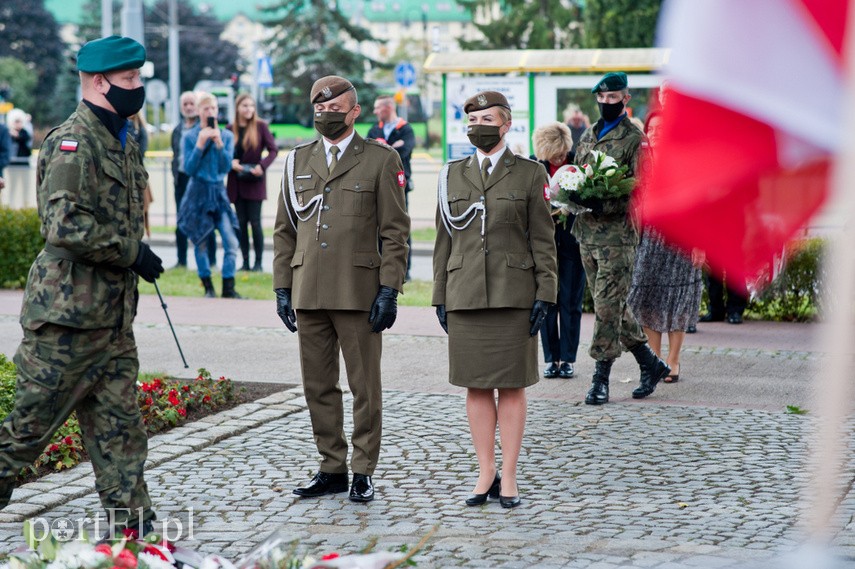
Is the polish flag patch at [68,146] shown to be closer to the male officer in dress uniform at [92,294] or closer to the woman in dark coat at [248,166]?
the male officer in dress uniform at [92,294]

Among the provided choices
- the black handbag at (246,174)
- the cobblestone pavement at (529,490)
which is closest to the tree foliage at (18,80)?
the black handbag at (246,174)

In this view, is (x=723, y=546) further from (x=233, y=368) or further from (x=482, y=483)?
(x=233, y=368)

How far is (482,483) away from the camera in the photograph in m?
6.30

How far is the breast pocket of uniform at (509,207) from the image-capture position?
6.39 metres

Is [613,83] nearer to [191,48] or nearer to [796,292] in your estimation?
[796,292]

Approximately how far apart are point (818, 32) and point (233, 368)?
8.25 meters

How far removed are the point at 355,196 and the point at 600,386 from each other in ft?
10.2

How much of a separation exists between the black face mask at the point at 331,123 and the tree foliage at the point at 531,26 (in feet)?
161

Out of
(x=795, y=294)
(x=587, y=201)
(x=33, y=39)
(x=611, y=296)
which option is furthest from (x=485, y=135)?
(x=33, y=39)

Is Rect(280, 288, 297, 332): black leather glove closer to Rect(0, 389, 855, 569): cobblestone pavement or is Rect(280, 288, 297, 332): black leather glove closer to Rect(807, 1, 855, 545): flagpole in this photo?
Rect(0, 389, 855, 569): cobblestone pavement

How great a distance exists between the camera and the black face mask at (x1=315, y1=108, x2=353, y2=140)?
6.43m

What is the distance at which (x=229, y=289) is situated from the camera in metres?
14.6

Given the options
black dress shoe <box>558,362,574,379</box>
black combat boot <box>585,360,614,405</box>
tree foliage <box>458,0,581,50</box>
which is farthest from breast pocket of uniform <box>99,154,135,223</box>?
tree foliage <box>458,0,581,50</box>

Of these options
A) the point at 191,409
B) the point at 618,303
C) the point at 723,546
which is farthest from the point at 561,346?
the point at 723,546
